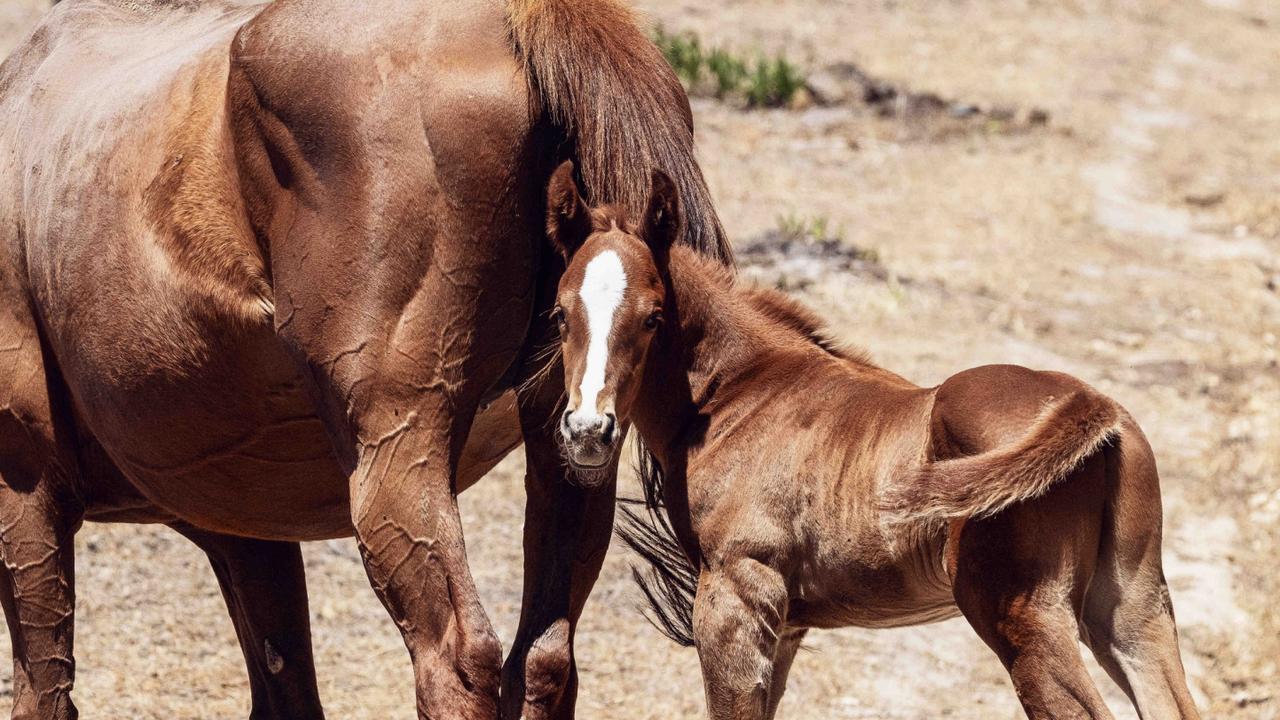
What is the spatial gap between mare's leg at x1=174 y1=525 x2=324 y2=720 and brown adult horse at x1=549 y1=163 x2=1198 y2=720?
1.09 m

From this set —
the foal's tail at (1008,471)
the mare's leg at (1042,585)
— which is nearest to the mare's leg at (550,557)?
Answer: the foal's tail at (1008,471)

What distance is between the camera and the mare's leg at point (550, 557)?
3.78 m

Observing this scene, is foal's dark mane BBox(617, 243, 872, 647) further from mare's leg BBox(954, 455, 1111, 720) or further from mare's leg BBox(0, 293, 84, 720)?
mare's leg BBox(0, 293, 84, 720)

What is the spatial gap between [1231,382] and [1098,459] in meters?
5.48

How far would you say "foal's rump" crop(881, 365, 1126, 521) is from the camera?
3.42m

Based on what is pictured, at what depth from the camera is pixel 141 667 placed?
5.81 m

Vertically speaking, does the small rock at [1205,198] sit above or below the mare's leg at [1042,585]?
below

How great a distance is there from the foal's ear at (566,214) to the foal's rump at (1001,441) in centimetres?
90

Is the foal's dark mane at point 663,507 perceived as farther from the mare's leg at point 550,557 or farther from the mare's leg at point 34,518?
the mare's leg at point 34,518

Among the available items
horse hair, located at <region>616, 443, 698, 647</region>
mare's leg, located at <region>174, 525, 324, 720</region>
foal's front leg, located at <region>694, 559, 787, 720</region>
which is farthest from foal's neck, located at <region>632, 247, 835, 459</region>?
mare's leg, located at <region>174, 525, 324, 720</region>

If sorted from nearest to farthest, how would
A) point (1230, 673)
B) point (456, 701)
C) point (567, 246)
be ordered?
1. point (456, 701)
2. point (567, 246)
3. point (1230, 673)

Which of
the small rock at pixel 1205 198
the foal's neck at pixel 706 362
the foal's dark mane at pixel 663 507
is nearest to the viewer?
the foal's neck at pixel 706 362

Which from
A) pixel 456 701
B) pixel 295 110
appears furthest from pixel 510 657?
pixel 295 110

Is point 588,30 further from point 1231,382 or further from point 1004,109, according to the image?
point 1004,109
